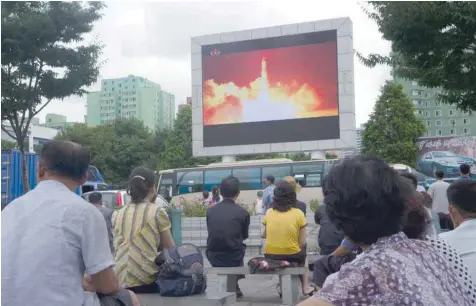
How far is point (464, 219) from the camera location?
3.41 metres

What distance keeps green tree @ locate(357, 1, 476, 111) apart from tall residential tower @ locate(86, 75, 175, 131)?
84.7 m

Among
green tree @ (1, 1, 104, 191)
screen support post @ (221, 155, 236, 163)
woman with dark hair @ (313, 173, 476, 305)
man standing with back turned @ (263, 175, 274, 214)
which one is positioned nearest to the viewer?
woman with dark hair @ (313, 173, 476, 305)

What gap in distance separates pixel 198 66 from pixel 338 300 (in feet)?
87.1

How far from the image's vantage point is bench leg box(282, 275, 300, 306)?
6645mm

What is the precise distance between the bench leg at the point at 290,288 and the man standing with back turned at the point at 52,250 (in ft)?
14.0

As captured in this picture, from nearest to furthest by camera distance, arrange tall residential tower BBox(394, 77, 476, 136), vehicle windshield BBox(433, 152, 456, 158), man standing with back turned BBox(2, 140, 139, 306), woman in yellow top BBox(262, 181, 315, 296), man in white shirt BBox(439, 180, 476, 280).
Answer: man standing with back turned BBox(2, 140, 139, 306) → man in white shirt BBox(439, 180, 476, 280) → woman in yellow top BBox(262, 181, 315, 296) → vehicle windshield BBox(433, 152, 456, 158) → tall residential tower BBox(394, 77, 476, 136)

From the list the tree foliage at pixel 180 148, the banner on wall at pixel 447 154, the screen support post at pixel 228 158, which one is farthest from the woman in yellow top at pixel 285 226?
the tree foliage at pixel 180 148

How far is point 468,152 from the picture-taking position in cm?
3941

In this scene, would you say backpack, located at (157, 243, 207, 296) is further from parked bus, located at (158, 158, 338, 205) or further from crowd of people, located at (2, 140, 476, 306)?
parked bus, located at (158, 158, 338, 205)

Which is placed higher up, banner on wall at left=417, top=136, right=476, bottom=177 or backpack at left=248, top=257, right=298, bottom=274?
banner on wall at left=417, top=136, right=476, bottom=177

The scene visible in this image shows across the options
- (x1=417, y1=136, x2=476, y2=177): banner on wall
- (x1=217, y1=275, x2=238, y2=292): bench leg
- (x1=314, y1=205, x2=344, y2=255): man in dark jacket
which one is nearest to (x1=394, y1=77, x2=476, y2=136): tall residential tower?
(x1=417, y1=136, x2=476, y2=177): banner on wall

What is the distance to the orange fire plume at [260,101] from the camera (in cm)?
2523

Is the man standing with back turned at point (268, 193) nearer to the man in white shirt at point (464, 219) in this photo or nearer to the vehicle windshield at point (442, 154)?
the man in white shirt at point (464, 219)

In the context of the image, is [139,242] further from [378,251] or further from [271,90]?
[271,90]
